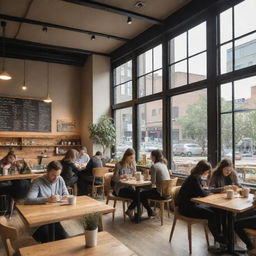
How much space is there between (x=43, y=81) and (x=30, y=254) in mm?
7427

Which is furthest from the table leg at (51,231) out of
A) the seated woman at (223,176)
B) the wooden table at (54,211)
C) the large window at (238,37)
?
the large window at (238,37)

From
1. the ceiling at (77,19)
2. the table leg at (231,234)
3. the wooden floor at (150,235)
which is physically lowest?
the wooden floor at (150,235)

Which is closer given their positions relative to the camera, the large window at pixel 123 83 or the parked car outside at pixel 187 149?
the parked car outside at pixel 187 149

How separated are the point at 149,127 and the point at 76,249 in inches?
207

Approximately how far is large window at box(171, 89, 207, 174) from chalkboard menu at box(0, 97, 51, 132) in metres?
4.44

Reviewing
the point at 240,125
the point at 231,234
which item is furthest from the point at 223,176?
the point at 240,125

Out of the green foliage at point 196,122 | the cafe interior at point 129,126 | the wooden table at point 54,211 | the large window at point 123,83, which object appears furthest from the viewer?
the large window at point 123,83

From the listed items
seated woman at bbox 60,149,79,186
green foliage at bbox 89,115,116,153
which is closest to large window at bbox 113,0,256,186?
green foliage at bbox 89,115,116,153

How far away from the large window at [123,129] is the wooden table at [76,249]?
5918mm

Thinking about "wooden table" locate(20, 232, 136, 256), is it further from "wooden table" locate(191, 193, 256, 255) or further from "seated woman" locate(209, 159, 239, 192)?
"seated woman" locate(209, 159, 239, 192)

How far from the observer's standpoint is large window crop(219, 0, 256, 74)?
14.3 ft

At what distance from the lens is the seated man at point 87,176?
632 centimetres

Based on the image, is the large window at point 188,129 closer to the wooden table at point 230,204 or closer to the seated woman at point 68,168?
the wooden table at point 230,204

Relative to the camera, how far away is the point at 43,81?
850 cm
